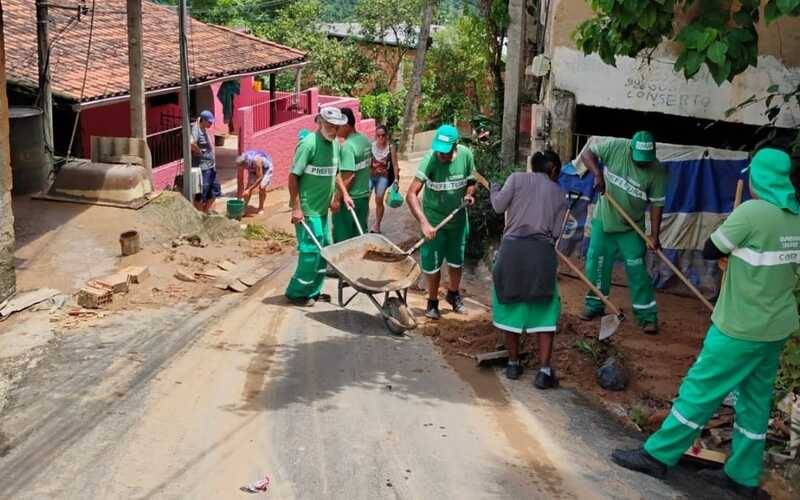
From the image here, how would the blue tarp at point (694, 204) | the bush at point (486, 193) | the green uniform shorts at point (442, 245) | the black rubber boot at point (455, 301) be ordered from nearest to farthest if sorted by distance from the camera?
the green uniform shorts at point (442, 245)
the black rubber boot at point (455, 301)
the blue tarp at point (694, 204)
the bush at point (486, 193)

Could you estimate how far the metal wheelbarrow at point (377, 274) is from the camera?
8.00 m

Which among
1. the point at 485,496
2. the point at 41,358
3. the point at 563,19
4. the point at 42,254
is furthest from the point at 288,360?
the point at 563,19

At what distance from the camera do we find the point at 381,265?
840 centimetres

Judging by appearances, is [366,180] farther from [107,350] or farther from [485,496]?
[485,496]

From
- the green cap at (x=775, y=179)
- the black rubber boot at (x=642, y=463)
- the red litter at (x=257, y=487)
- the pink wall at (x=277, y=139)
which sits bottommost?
the pink wall at (x=277, y=139)

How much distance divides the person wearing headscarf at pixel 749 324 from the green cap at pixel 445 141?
329cm

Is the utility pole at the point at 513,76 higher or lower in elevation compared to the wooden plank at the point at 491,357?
higher

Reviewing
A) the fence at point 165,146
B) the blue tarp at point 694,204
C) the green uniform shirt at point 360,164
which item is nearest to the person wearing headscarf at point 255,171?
the fence at point 165,146

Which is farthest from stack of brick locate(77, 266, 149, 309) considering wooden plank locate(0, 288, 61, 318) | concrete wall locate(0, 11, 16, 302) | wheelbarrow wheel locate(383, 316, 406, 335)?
wheelbarrow wheel locate(383, 316, 406, 335)

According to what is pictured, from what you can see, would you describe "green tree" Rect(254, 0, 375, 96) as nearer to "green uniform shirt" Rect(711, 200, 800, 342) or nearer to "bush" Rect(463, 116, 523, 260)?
"bush" Rect(463, 116, 523, 260)

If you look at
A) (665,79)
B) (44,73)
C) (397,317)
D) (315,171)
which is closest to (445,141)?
(315,171)

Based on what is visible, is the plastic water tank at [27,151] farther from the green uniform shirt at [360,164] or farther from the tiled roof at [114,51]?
the green uniform shirt at [360,164]

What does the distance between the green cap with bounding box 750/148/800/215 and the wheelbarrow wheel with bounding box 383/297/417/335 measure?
364 centimetres

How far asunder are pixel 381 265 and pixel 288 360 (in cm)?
162
